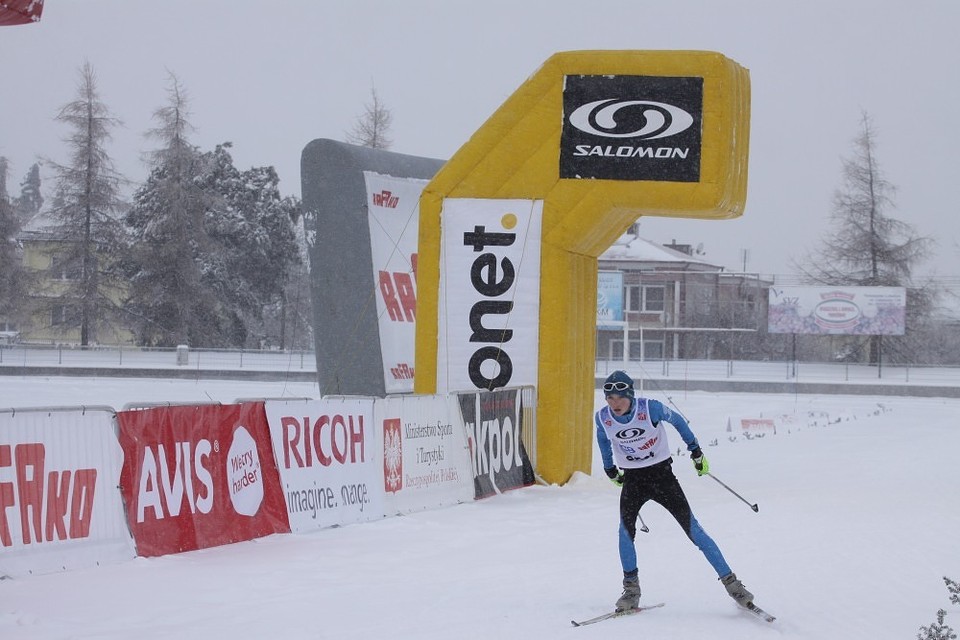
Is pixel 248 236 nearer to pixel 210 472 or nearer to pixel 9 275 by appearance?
pixel 9 275

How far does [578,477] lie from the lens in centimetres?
1714

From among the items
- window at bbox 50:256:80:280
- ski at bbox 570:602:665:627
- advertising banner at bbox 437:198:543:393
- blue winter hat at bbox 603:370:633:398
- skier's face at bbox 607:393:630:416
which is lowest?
ski at bbox 570:602:665:627

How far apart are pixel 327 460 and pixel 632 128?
711 cm

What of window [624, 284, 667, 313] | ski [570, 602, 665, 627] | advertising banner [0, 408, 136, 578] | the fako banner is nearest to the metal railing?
the fako banner

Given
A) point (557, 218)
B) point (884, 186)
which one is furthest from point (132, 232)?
point (557, 218)

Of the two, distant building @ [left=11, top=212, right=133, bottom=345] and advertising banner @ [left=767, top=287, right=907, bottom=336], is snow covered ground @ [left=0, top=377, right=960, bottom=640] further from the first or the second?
distant building @ [left=11, top=212, right=133, bottom=345]

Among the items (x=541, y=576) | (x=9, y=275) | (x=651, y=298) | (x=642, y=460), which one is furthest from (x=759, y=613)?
(x=651, y=298)

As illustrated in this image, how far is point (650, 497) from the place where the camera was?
27.9 ft

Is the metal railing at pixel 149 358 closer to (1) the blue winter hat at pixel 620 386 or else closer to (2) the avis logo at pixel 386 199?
(2) the avis logo at pixel 386 199

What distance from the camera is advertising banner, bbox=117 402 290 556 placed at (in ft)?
32.4

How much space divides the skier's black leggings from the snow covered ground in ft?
1.56

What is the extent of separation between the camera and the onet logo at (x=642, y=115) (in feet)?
53.3

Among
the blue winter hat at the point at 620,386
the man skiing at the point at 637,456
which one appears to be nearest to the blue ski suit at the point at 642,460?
the man skiing at the point at 637,456

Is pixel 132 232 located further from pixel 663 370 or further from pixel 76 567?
pixel 76 567
